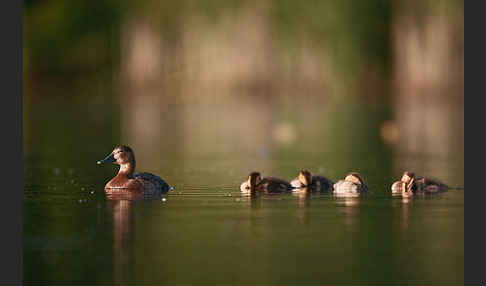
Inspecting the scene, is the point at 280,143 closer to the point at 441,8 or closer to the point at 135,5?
the point at 441,8

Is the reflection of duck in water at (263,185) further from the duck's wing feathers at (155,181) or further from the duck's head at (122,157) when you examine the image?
the duck's head at (122,157)

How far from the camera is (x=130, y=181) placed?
11844 mm

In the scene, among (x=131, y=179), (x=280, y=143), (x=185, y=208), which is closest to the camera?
(x=185, y=208)

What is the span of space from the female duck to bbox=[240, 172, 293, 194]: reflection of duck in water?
0.86 meters

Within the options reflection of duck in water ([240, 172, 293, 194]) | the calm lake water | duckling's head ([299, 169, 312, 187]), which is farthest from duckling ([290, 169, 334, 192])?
the calm lake water

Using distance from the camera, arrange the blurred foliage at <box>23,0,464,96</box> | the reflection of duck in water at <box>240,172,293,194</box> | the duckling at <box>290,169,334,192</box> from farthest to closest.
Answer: the blurred foliage at <box>23,0,464,96</box>
the duckling at <box>290,169,334,192</box>
the reflection of duck in water at <box>240,172,293,194</box>

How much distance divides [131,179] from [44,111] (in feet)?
70.5

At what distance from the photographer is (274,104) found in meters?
36.7

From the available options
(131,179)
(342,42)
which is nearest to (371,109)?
(342,42)

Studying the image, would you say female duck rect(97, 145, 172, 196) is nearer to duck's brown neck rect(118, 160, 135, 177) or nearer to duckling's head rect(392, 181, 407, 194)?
duck's brown neck rect(118, 160, 135, 177)

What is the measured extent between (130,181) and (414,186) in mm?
2890

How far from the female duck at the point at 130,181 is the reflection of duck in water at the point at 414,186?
93.4 inches

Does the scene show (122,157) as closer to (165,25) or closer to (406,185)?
(406,185)

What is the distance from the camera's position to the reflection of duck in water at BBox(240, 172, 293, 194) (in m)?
11.7
